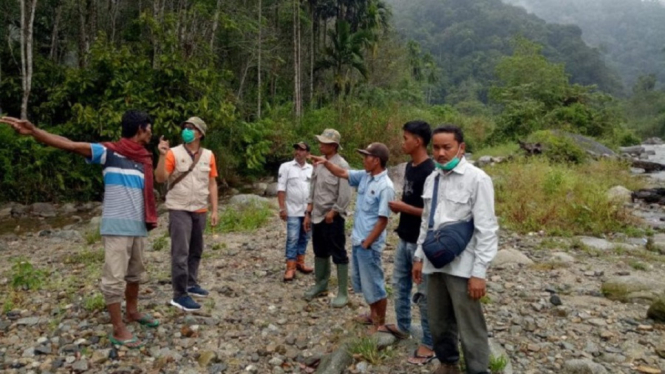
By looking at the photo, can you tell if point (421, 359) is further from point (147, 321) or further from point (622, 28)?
point (622, 28)

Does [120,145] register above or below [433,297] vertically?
above

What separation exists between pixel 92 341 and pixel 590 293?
4.95 m

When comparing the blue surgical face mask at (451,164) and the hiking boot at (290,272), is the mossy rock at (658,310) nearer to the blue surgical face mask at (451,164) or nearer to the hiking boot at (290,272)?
the blue surgical face mask at (451,164)

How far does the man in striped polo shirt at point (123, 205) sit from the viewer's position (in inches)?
151

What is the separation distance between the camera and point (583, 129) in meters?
23.4

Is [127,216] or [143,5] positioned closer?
[127,216]

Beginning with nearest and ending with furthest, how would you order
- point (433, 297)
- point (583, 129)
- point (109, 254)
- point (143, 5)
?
point (433, 297), point (109, 254), point (143, 5), point (583, 129)

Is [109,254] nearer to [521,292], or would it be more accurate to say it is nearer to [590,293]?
[521,292]

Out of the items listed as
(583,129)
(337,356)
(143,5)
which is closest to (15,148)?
(143,5)

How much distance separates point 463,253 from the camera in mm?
3059

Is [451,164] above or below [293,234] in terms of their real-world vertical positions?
above

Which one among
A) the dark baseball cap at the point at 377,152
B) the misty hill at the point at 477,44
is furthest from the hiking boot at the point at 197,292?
the misty hill at the point at 477,44

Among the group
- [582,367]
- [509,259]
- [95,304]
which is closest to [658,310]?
[582,367]

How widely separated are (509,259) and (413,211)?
3.65 m
